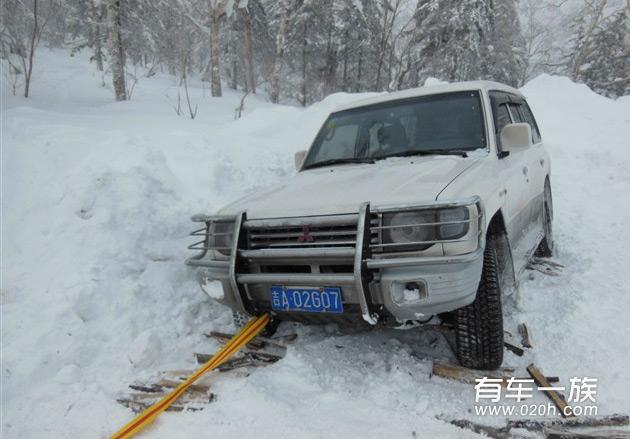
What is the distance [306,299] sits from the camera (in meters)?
2.69

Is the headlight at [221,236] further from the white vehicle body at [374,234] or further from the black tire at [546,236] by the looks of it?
the black tire at [546,236]

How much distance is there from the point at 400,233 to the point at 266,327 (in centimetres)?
149

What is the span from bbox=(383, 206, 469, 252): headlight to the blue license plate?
0.42 metres

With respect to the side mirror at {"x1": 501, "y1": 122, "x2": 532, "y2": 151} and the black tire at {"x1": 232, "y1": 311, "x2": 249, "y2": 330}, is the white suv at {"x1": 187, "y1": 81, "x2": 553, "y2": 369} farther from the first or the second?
the black tire at {"x1": 232, "y1": 311, "x2": 249, "y2": 330}

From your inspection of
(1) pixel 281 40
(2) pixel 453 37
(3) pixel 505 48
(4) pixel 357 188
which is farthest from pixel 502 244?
(3) pixel 505 48

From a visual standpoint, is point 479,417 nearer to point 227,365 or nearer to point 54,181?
point 227,365

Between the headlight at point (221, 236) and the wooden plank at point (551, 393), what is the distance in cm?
213

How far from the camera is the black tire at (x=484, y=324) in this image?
2680 mm

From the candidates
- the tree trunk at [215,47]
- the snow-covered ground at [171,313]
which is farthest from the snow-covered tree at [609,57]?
the snow-covered ground at [171,313]

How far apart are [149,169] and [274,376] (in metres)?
3.44

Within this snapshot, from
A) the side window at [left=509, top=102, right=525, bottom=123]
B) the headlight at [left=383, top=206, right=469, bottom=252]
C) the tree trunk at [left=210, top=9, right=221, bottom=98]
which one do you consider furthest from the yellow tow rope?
the tree trunk at [left=210, top=9, right=221, bottom=98]

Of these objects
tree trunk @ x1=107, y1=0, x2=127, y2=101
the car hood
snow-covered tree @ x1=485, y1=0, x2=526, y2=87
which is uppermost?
snow-covered tree @ x1=485, y1=0, x2=526, y2=87

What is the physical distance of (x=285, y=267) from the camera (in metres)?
2.82

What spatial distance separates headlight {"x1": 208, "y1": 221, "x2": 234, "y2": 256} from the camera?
3.05 meters
